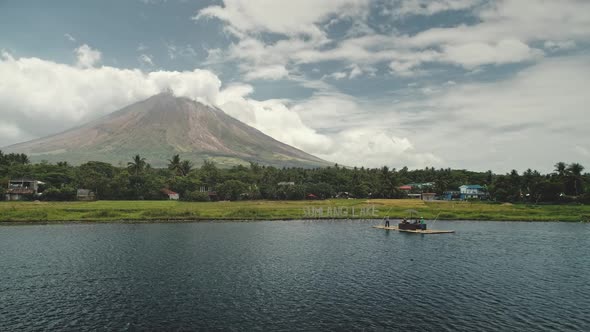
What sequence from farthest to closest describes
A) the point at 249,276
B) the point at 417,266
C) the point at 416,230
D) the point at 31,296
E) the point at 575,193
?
the point at 575,193 < the point at 416,230 < the point at 417,266 < the point at 249,276 < the point at 31,296

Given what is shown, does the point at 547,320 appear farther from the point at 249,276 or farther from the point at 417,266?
the point at 249,276

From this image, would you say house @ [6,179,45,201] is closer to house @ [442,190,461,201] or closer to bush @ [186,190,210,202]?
bush @ [186,190,210,202]

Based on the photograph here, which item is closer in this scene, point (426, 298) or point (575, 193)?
point (426, 298)

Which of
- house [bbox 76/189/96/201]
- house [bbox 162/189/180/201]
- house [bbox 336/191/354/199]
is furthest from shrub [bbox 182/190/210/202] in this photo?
house [bbox 336/191/354/199]

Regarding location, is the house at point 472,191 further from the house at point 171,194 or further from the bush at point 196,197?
the house at point 171,194

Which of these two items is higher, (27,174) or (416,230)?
(27,174)

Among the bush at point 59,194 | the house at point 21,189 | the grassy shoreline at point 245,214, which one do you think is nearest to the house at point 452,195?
the grassy shoreline at point 245,214

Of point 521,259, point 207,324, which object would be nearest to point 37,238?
point 207,324
